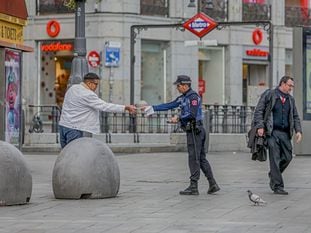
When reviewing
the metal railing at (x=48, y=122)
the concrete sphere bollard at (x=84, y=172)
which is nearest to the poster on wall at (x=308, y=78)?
the metal railing at (x=48, y=122)

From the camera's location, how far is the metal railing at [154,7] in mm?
45312

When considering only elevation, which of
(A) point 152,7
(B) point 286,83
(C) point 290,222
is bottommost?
(C) point 290,222

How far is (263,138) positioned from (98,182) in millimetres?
2678

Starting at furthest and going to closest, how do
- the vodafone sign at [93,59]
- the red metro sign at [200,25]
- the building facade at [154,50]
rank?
the building facade at [154,50]
the vodafone sign at [93,59]
the red metro sign at [200,25]

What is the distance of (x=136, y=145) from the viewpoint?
28.7 metres

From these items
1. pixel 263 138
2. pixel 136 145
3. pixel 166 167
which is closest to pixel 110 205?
pixel 263 138

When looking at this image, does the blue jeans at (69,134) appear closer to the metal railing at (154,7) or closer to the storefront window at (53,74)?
the metal railing at (154,7)

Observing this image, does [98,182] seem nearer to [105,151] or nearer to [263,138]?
[105,151]

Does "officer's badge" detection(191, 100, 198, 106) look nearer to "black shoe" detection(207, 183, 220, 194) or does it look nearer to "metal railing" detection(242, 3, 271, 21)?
"black shoe" detection(207, 183, 220, 194)

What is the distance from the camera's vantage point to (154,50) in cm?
4616

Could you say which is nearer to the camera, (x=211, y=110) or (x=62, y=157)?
(x=62, y=157)

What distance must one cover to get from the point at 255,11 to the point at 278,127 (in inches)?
1324

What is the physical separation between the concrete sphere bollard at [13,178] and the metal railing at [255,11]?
115ft

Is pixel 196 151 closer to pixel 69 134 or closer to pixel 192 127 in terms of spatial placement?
pixel 192 127
